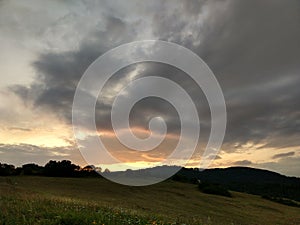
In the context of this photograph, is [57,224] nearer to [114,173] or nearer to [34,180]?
[34,180]

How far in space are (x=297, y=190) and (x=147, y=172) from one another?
91.7 meters

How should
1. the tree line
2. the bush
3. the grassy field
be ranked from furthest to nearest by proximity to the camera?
the bush < the tree line < the grassy field

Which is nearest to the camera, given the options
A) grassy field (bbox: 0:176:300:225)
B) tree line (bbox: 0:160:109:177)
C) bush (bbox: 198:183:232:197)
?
grassy field (bbox: 0:176:300:225)

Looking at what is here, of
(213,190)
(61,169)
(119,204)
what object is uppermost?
(61,169)

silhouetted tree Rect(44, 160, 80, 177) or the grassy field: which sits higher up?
silhouetted tree Rect(44, 160, 80, 177)

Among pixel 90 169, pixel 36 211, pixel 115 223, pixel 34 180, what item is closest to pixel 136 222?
pixel 115 223

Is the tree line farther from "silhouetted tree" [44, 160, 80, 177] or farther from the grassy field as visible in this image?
the grassy field

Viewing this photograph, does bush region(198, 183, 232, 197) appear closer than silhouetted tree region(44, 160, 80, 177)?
No

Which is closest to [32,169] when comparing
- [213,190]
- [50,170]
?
[50,170]

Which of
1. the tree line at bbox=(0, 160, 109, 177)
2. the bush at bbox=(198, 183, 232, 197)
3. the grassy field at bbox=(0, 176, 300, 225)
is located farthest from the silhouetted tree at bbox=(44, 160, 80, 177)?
the bush at bbox=(198, 183, 232, 197)

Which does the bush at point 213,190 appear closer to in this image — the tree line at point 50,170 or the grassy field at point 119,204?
the grassy field at point 119,204

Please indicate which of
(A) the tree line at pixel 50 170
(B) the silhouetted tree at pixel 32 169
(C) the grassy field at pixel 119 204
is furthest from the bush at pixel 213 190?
(B) the silhouetted tree at pixel 32 169

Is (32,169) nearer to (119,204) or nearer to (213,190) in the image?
(119,204)

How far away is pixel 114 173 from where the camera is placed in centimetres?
9081
